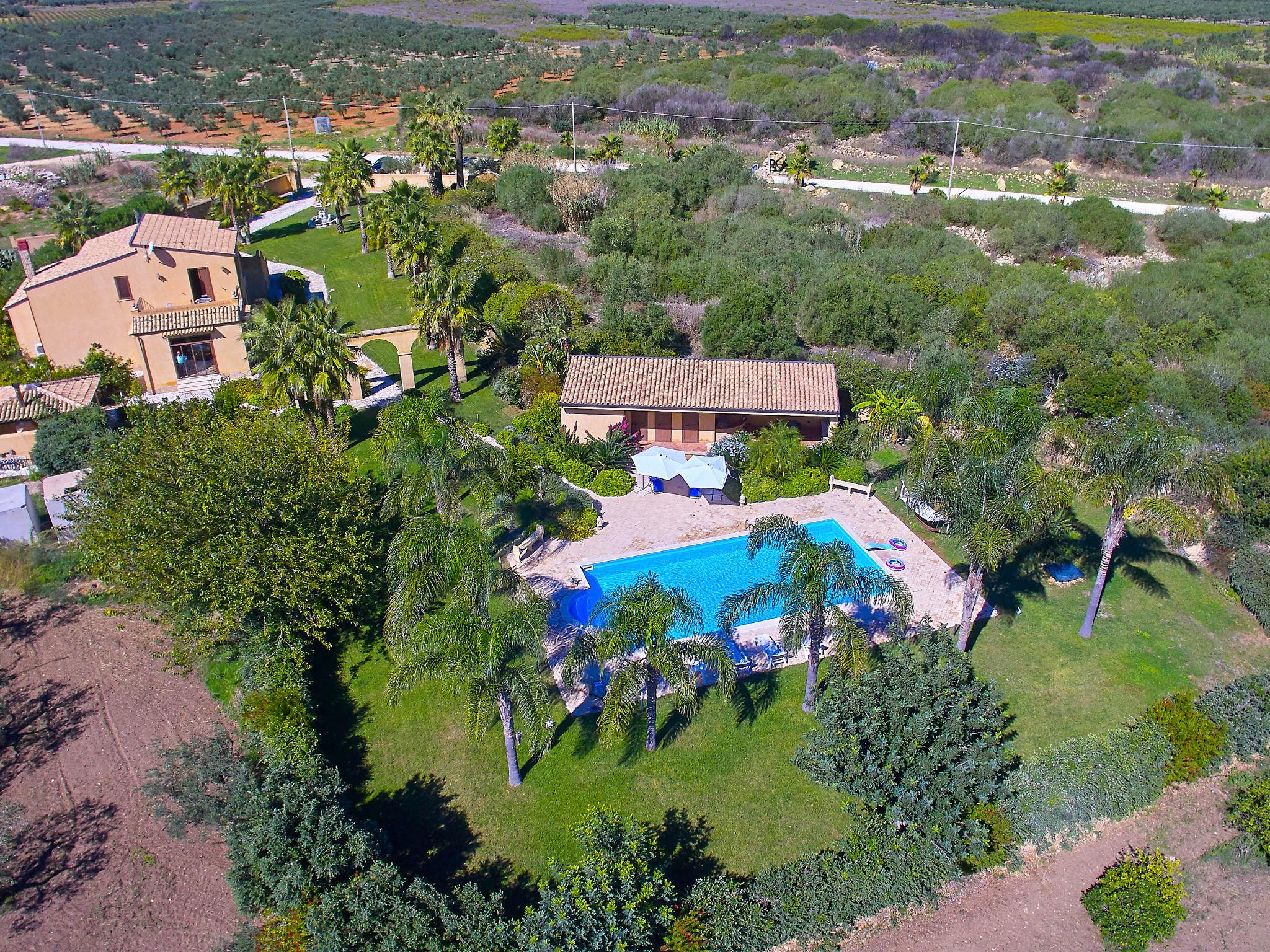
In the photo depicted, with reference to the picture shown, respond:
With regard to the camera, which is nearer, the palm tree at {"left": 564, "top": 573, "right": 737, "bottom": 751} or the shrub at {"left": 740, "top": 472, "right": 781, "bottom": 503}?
the palm tree at {"left": 564, "top": 573, "right": 737, "bottom": 751}

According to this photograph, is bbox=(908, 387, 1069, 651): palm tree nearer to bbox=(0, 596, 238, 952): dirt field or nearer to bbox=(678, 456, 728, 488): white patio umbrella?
bbox=(678, 456, 728, 488): white patio umbrella

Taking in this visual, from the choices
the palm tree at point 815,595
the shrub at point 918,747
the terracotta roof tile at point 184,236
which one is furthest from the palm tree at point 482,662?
the terracotta roof tile at point 184,236

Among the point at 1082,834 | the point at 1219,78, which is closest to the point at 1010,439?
the point at 1082,834

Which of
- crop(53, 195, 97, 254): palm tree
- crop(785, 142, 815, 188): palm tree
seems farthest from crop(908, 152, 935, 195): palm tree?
crop(53, 195, 97, 254): palm tree

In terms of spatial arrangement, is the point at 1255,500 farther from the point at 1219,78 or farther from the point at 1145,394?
the point at 1219,78

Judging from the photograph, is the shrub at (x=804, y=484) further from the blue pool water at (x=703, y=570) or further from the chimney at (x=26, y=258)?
the chimney at (x=26, y=258)

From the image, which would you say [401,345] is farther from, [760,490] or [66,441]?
[760,490]
